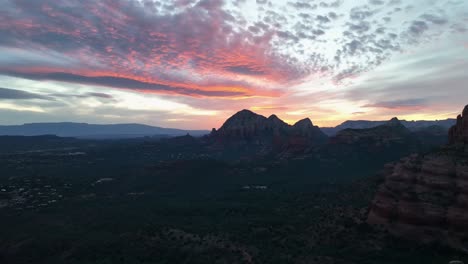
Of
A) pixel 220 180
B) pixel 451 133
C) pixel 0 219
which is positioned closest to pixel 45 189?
pixel 0 219

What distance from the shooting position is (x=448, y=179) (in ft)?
154

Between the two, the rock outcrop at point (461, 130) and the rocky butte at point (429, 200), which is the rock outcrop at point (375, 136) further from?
the rocky butte at point (429, 200)

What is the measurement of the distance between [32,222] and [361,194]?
7481cm

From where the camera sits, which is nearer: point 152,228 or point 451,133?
point 152,228

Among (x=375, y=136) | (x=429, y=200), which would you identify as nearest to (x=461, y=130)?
(x=429, y=200)

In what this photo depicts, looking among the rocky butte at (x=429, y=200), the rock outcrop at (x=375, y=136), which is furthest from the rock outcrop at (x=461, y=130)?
the rock outcrop at (x=375, y=136)

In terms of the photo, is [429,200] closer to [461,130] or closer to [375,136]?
[461,130]

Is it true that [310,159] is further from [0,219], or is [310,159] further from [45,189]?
[0,219]

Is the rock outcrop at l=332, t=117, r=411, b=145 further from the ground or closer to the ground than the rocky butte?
further from the ground

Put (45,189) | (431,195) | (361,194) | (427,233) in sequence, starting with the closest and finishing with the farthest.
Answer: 1. (427,233)
2. (431,195)
3. (361,194)
4. (45,189)

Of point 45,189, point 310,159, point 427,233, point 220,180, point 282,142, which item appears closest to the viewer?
point 427,233

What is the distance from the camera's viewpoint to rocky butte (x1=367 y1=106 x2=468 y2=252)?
139ft

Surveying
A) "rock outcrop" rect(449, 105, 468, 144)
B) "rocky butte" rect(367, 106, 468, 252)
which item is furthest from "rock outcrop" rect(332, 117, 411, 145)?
"rocky butte" rect(367, 106, 468, 252)

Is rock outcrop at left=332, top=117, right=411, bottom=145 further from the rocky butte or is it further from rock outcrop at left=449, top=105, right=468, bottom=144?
the rocky butte
